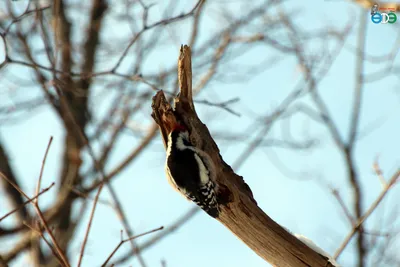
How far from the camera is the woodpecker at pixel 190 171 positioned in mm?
2904

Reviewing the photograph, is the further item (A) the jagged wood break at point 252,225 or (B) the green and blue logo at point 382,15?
(B) the green and blue logo at point 382,15

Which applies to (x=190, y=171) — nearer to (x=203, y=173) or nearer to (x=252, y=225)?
(x=203, y=173)

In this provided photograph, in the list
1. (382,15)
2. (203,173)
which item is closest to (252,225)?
(203,173)

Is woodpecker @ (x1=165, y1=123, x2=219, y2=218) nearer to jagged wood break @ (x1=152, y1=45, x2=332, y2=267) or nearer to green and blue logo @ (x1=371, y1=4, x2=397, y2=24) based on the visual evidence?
jagged wood break @ (x1=152, y1=45, x2=332, y2=267)

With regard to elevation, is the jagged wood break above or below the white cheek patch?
below

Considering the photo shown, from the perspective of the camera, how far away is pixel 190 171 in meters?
3.00

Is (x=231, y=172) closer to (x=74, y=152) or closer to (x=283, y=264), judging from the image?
(x=283, y=264)

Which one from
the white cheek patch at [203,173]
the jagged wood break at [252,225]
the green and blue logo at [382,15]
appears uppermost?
the green and blue logo at [382,15]

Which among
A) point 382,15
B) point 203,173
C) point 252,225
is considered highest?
point 382,15

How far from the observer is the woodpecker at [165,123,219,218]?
2904 mm

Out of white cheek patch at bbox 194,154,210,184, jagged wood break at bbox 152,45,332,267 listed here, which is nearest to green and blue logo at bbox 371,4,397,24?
jagged wood break at bbox 152,45,332,267

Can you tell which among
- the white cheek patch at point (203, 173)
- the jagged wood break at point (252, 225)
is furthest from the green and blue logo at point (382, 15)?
the white cheek patch at point (203, 173)

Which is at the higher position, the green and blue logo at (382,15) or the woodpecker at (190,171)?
the green and blue logo at (382,15)

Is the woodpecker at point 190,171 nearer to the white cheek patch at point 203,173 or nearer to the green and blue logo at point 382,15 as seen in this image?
the white cheek patch at point 203,173
